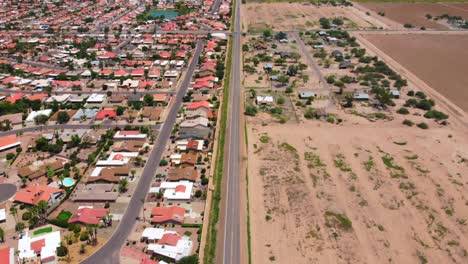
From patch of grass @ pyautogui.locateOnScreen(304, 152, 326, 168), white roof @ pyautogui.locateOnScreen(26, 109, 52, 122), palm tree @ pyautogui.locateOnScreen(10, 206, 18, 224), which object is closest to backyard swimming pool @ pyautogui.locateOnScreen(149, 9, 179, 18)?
white roof @ pyautogui.locateOnScreen(26, 109, 52, 122)

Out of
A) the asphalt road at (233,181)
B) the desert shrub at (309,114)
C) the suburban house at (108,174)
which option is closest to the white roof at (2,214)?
the suburban house at (108,174)

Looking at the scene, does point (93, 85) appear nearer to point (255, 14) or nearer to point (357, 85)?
point (357, 85)

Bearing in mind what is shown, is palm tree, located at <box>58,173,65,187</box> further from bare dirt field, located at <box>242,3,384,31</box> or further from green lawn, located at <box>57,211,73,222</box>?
bare dirt field, located at <box>242,3,384,31</box>

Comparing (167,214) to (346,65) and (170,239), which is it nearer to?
(170,239)

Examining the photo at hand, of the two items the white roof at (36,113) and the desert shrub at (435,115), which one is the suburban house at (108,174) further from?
the desert shrub at (435,115)

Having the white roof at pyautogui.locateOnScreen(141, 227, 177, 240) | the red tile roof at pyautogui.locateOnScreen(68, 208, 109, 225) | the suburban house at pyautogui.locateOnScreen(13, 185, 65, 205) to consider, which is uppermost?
the suburban house at pyautogui.locateOnScreen(13, 185, 65, 205)

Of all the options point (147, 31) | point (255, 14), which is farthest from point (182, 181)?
point (255, 14)
